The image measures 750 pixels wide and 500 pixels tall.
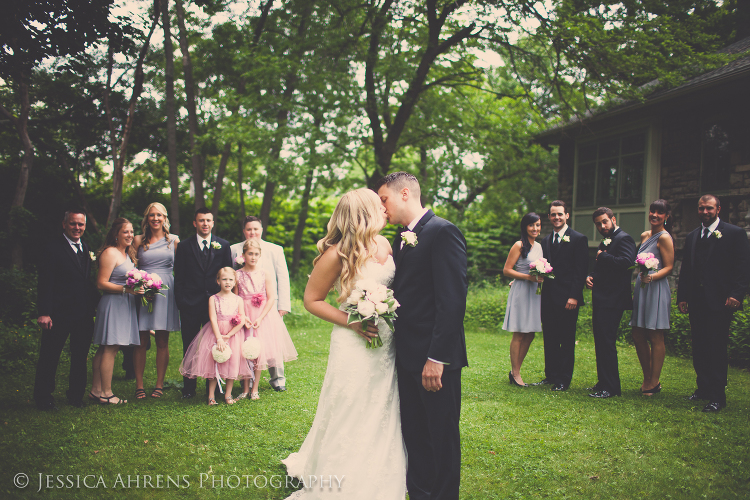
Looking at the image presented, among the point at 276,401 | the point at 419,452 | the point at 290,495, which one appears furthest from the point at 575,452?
the point at 276,401

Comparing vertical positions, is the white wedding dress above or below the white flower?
below

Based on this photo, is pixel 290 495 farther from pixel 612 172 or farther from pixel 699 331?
pixel 612 172

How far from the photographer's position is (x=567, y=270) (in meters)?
6.67

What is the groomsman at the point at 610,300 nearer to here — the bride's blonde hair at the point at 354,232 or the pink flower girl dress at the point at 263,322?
the bride's blonde hair at the point at 354,232

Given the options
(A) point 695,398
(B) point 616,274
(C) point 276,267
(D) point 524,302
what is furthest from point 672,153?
(C) point 276,267

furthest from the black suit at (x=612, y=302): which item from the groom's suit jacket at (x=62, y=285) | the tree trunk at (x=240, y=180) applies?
the tree trunk at (x=240, y=180)

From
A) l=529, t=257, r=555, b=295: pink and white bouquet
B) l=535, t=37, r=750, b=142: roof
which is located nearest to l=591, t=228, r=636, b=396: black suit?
l=529, t=257, r=555, b=295: pink and white bouquet

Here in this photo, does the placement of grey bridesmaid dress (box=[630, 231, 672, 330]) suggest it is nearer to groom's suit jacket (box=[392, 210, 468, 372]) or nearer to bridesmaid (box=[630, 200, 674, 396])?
bridesmaid (box=[630, 200, 674, 396])

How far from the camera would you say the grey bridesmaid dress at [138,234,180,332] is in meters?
6.27

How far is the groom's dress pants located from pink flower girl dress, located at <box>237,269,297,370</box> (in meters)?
3.16

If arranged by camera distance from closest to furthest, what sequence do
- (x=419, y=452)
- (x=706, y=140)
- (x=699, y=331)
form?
1. (x=419, y=452)
2. (x=699, y=331)
3. (x=706, y=140)

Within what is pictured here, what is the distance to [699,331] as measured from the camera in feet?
19.0

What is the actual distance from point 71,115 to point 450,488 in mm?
17352

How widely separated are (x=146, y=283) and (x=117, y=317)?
1.95 ft
